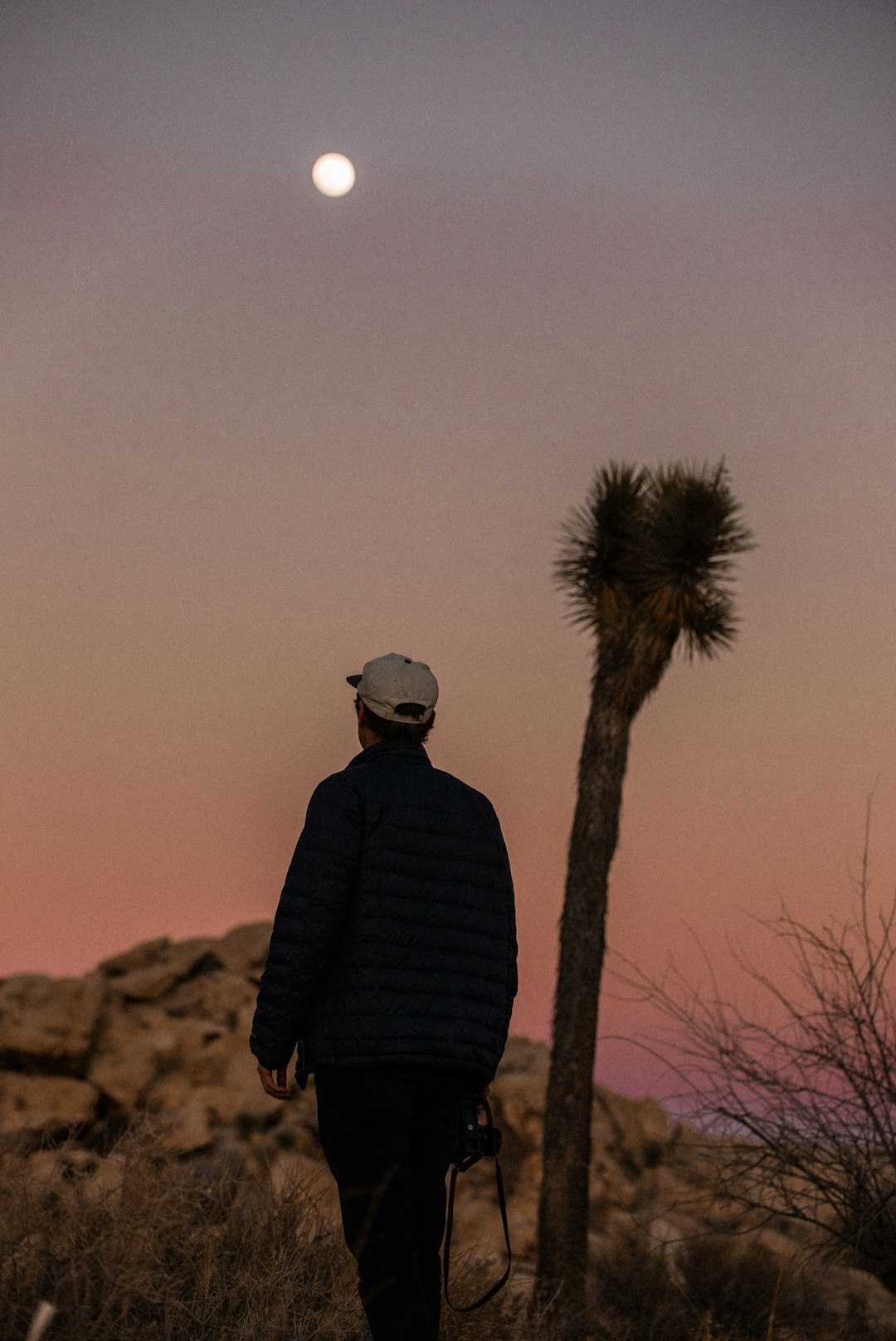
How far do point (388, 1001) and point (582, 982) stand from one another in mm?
9339

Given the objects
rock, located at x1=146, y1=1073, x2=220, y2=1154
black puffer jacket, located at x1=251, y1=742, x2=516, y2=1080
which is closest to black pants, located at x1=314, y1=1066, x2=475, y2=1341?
black puffer jacket, located at x1=251, y1=742, x2=516, y2=1080

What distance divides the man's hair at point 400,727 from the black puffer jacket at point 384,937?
14cm

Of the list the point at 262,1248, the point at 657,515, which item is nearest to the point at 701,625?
the point at 657,515

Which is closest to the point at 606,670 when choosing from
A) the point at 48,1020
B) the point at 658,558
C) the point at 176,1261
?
the point at 658,558

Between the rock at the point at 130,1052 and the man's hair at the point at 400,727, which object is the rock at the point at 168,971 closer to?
the rock at the point at 130,1052

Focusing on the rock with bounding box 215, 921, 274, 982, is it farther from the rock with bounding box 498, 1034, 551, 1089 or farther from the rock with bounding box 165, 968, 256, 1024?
the rock with bounding box 498, 1034, 551, 1089

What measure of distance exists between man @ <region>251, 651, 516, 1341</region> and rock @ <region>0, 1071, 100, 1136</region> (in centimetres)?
1613

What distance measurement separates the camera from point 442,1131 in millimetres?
3900

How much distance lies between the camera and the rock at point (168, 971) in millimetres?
21094

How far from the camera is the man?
12.0 feet

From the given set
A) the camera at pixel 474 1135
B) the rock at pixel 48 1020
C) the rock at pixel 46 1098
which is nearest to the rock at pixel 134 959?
the rock at pixel 48 1020

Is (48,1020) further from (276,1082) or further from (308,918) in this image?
(308,918)

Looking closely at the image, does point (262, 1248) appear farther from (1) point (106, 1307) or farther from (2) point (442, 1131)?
(2) point (442, 1131)

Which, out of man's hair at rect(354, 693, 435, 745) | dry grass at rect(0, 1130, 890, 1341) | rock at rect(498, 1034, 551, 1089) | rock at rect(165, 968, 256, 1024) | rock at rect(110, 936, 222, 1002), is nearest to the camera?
man's hair at rect(354, 693, 435, 745)
